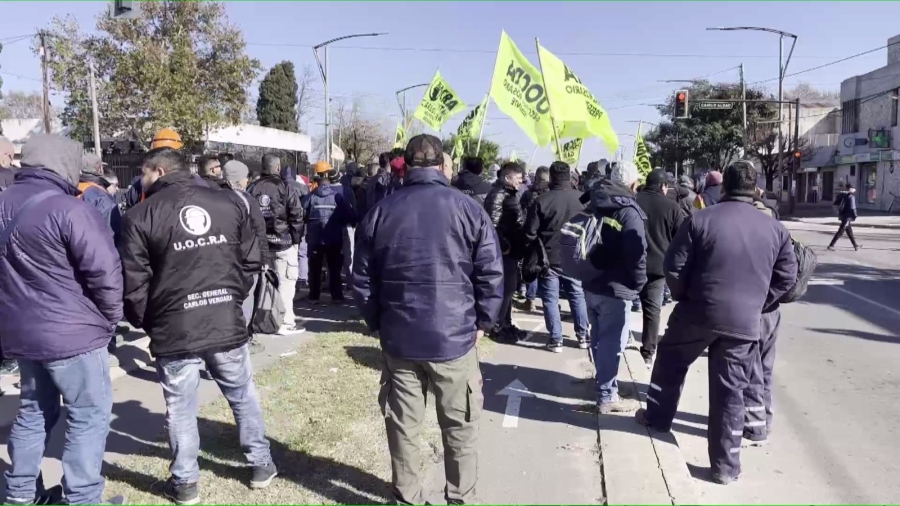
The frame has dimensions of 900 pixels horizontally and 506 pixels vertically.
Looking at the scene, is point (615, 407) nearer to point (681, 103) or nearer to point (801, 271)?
point (801, 271)

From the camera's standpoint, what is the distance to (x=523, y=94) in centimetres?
892

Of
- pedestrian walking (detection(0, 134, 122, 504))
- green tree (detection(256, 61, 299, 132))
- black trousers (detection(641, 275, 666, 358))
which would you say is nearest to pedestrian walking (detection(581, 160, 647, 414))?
black trousers (detection(641, 275, 666, 358))

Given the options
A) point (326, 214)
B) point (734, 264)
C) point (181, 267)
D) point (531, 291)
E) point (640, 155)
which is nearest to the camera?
point (181, 267)

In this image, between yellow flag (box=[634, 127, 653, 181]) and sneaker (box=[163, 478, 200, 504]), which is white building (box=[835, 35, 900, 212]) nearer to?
yellow flag (box=[634, 127, 653, 181])

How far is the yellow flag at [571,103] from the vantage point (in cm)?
835

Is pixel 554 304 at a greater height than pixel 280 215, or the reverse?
pixel 280 215

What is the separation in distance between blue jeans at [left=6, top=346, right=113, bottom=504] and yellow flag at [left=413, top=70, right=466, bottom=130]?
37.2ft

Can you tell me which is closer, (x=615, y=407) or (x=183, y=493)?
(x=183, y=493)

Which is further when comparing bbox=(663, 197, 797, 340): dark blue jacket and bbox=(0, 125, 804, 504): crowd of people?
bbox=(663, 197, 797, 340): dark blue jacket

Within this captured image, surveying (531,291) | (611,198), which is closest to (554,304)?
(611,198)

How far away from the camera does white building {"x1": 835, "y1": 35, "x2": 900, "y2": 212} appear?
36062mm

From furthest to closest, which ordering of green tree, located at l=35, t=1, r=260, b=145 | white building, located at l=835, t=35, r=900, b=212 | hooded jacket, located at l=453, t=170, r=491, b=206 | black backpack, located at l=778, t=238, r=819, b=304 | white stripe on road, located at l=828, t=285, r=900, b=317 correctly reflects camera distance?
white building, located at l=835, t=35, r=900, b=212 → green tree, located at l=35, t=1, r=260, b=145 → white stripe on road, located at l=828, t=285, r=900, b=317 → hooded jacket, located at l=453, t=170, r=491, b=206 → black backpack, located at l=778, t=238, r=819, b=304

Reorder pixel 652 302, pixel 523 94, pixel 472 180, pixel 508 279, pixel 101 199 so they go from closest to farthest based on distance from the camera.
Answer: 1. pixel 101 199
2. pixel 652 302
3. pixel 508 279
4. pixel 472 180
5. pixel 523 94

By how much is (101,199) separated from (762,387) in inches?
224
